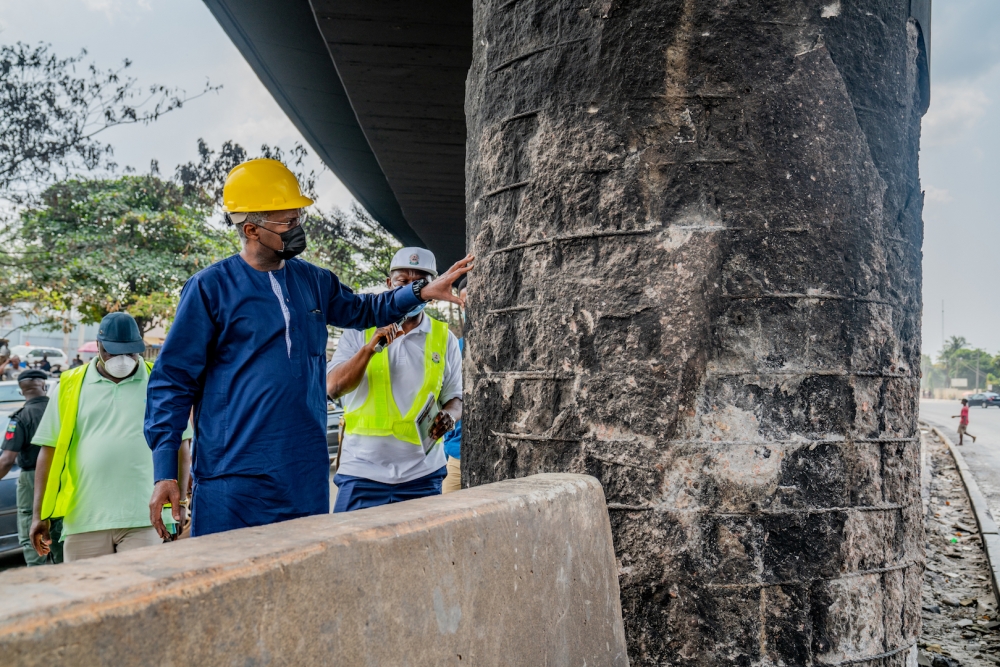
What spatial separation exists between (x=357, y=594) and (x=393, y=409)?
2.98 metres

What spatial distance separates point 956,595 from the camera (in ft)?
21.0

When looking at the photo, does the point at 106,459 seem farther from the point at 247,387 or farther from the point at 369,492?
the point at 247,387

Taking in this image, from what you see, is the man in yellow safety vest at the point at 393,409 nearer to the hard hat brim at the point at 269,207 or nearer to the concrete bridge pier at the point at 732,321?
the hard hat brim at the point at 269,207

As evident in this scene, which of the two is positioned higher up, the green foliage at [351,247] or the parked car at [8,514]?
the green foliage at [351,247]

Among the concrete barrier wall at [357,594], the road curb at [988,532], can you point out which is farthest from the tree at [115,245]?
the concrete barrier wall at [357,594]

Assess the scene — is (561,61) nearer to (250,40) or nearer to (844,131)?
(844,131)

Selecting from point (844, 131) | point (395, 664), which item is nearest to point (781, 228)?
point (844, 131)

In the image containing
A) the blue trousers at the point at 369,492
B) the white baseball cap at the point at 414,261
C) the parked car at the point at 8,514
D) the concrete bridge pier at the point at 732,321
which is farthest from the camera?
the parked car at the point at 8,514

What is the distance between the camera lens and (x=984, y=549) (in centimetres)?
812

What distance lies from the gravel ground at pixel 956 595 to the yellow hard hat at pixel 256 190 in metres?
3.43

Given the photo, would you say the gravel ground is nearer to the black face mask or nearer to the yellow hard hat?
the black face mask

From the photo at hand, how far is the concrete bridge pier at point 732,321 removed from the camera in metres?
2.30

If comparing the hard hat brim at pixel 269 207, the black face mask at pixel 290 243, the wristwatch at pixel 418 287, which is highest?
the hard hat brim at pixel 269 207

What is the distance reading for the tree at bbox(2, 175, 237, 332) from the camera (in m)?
17.5
